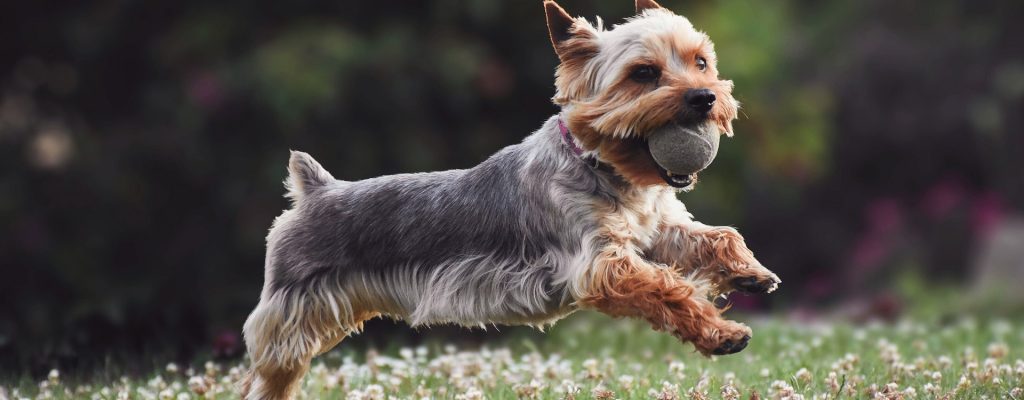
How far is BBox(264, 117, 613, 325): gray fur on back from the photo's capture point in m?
5.37

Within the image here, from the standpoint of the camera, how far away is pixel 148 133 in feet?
42.9

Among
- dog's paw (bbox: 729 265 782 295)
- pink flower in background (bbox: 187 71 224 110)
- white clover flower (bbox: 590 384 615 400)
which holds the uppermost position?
pink flower in background (bbox: 187 71 224 110)

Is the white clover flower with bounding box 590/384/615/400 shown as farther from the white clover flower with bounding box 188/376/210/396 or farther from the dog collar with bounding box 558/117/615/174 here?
the white clover flower with bounding box 188/376/210/396

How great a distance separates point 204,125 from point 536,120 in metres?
3.32

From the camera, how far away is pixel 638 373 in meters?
7.25

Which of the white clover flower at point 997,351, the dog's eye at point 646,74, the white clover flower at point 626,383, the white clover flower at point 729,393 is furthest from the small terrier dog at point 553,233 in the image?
the white clover flower at point 997,351

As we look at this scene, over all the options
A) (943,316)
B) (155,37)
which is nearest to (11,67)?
(155,37)

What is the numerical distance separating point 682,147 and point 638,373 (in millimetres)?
2511

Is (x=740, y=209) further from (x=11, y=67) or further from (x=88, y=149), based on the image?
(x=11, y=67)

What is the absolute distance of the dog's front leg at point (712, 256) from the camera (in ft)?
17.5

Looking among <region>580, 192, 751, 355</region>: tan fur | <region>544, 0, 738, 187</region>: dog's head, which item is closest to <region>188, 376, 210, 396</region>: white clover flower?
<region>580, 192, 751, 355</region>: tan fur

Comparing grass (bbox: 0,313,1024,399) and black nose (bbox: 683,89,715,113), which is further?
grass (bbox: 0,313,1024,399)

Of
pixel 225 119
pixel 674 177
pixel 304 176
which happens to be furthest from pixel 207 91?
pixel 674 177

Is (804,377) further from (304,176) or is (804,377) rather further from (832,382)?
(304,176)
